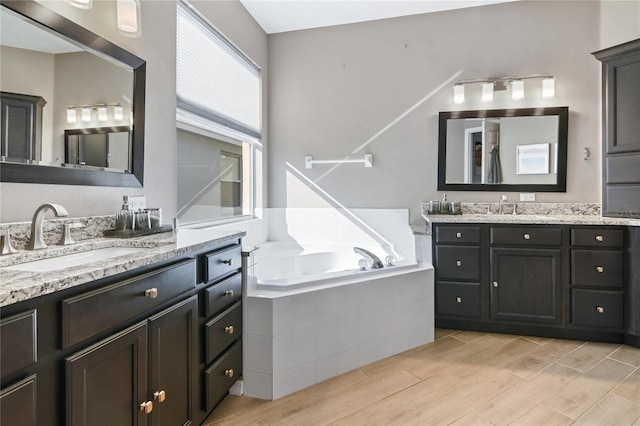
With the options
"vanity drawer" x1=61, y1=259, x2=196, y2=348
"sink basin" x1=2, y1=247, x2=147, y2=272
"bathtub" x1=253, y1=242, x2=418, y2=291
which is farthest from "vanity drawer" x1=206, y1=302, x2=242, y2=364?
"bathtub" x1=253, y1=242, x2=418, y2=291

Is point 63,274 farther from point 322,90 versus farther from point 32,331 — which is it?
point 322,90

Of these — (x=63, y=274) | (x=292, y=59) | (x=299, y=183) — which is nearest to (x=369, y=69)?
(x=292, y=59)

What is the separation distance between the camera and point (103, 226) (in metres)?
1.77

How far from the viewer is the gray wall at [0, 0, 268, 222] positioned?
146 cm

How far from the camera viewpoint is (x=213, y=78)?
2924 mm

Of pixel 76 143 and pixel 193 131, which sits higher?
pixel 193 131

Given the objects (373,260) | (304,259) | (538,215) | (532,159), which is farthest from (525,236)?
(304,259)

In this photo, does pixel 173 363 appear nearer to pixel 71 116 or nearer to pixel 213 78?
pixel 71 116

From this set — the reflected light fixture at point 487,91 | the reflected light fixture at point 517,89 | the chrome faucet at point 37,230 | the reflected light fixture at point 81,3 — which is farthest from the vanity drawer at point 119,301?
the reflected light fixture at point 517,89

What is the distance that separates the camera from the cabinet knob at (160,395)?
130 cm

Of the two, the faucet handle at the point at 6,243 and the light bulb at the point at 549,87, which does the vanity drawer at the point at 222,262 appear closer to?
the faucet handle at the point at 6,243

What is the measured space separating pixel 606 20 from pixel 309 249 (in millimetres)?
3331

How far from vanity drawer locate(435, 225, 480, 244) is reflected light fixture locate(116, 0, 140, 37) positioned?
244cm

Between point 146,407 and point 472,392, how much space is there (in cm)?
167
